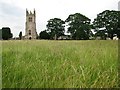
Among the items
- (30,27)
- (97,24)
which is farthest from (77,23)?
(30,27)

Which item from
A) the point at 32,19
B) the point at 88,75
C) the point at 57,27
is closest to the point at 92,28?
the point at 57,27

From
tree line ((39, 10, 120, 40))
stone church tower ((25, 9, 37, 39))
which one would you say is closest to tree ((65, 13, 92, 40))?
tree line ((39, 10, 120, 40))

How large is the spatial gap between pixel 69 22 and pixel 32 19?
1440 inches

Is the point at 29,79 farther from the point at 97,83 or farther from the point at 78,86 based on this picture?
the point at 97,83

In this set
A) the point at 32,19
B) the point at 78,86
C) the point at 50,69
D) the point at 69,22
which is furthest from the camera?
the point at 32,19

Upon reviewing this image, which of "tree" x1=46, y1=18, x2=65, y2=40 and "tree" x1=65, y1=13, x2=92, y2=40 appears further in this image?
"tree" x1=46, y1=18, x2=65, y2=40

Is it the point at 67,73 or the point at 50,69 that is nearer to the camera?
the point at 67,73

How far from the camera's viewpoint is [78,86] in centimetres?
241

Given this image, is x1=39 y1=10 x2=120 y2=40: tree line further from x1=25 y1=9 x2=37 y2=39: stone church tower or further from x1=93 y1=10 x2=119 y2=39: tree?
x1=25 y1=9 x2=37 y2=39: stone church tower

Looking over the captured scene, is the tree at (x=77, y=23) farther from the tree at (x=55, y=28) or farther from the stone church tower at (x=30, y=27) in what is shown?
the stone church tower at (x=30, y=27)

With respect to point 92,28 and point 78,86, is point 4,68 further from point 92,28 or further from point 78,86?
point 92,28

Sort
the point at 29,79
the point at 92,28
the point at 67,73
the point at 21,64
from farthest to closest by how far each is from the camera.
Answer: the point at 92,28
the point at 21,64
the point at 67,73
the point at 29,79

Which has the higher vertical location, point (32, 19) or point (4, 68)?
point (32, 19)

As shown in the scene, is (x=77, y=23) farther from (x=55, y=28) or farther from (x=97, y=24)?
(x=55, y=28)
